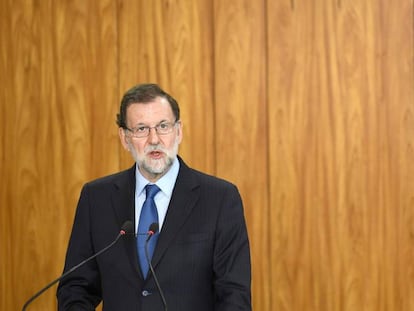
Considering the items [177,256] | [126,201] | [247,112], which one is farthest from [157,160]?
[247,112]

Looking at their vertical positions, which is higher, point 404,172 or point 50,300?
point 404,172

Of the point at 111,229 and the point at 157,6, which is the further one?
the point at 157,6

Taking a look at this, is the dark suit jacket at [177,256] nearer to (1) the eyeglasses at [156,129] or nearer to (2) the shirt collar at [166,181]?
(2) the shirt collar at [166,181]

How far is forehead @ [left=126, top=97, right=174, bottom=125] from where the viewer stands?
2.21m

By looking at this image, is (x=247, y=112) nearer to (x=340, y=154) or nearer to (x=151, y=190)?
(x=340, y=154)

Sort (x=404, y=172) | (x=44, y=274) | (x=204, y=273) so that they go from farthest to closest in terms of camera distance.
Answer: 1. (x=44, y=274)
2. (x=404, y=172)
3. (x=204, y=273)

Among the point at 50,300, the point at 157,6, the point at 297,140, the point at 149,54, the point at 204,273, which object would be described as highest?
the point at 157,6

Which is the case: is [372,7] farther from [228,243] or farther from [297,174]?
[228,243]

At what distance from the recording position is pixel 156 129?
87.3 inches

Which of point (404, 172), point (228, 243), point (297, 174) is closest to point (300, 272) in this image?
point (297, 174)

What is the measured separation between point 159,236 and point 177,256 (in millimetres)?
83

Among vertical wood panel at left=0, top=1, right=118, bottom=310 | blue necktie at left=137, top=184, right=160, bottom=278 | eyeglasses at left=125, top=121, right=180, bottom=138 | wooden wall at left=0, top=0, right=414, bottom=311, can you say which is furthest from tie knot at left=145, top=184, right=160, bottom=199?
vertical wood panel at left=0, top=1, right=118, bottom=310

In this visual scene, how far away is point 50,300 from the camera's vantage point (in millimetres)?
3516

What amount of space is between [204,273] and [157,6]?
1676mm
